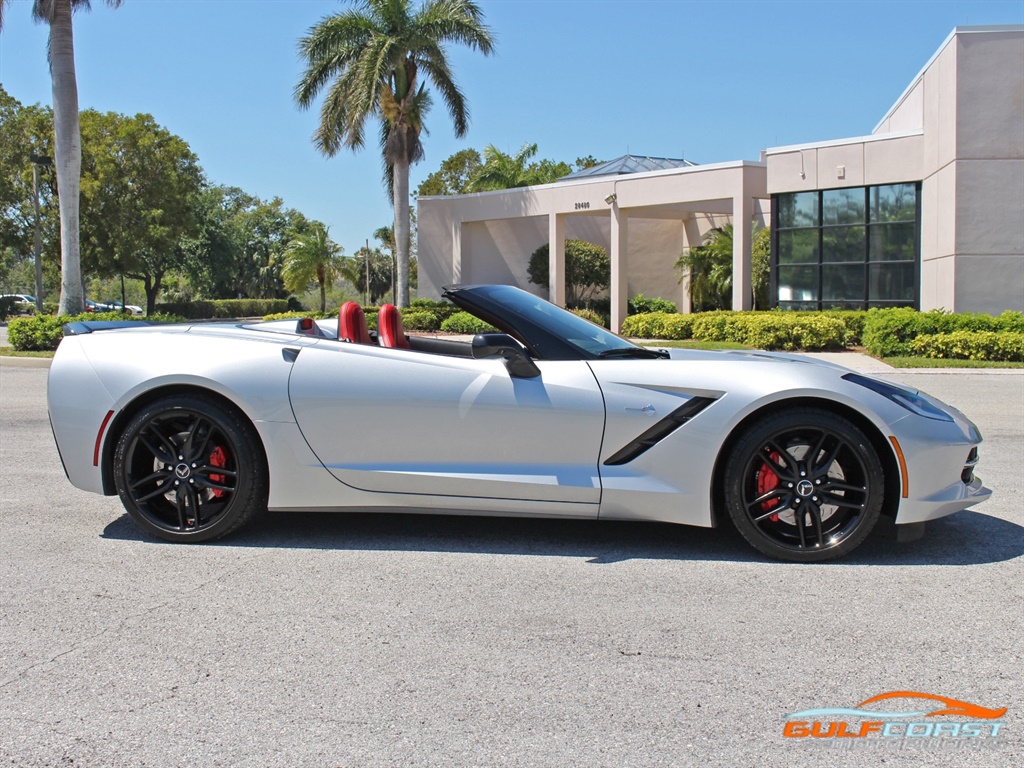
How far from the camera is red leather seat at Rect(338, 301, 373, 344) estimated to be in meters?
5.31

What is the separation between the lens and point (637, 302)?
1416 inches

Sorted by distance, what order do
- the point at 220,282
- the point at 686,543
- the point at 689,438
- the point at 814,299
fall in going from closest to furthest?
the point at 689,438 → the point at 686,543 → the point at 814,299 → the point at 220,282

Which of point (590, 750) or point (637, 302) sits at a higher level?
point (637, 302)

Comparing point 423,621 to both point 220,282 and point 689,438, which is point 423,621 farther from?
point 220,282

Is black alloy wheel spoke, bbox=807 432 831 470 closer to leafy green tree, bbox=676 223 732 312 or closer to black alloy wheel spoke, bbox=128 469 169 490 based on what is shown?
black alloy wheel spoke, bbox=128 469 169 490

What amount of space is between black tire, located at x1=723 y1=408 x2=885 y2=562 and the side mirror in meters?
1.02

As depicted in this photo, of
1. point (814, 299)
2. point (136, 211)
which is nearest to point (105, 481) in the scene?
point (814, 299)

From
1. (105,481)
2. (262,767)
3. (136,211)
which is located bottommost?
(262,767)

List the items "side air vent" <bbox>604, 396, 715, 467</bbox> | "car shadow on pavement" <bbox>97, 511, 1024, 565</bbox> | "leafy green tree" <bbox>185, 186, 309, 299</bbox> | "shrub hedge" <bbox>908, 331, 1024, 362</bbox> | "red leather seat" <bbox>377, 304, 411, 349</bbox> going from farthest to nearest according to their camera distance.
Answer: "leafy green tree" <bbox>185, 186, 309, 299</bbox> < "shrub hedge" <bbox>908, 331, 1024, 362</bbox> < "red leather seat" <bbox>377, 304, 411, 349</bbox> < "car shadow on pavement" <bbox>97, 511, 1024, 565</bbox> < "side air vent" <bbox>604, 396, 715, 467</bbox>

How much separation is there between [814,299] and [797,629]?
72.4ft

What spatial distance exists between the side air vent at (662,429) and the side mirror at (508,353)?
21.9 inches

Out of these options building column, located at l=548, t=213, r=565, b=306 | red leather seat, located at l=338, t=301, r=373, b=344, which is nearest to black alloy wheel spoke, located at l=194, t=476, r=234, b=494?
red leather seat, located at l=338, t=301, r=373, b=344

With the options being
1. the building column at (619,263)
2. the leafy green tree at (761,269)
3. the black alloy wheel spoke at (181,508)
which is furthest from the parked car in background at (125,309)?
the black alloy wheel spoke at (181,508)

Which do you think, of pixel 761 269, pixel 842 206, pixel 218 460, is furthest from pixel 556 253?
pixel 218 460
